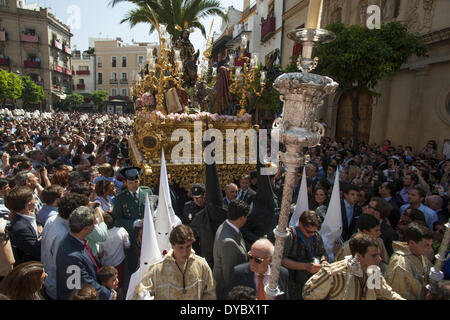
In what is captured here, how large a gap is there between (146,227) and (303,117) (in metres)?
1.87

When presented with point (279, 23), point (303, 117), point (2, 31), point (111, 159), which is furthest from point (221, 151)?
point (2, 31)

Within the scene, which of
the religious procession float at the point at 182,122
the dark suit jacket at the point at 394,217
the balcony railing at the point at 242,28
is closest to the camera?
the dark suit jacket at the point at 394,217

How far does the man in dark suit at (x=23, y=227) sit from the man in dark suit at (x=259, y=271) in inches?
78.2

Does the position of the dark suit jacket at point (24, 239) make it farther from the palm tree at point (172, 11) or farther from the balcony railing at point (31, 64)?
the balcony railing at point (31, 64)

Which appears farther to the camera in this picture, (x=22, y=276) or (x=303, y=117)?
(x=22, y=276)

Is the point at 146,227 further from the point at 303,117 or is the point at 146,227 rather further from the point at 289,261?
the point at 303,117

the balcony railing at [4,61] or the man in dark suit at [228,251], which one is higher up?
the balcony railing at [4,61]

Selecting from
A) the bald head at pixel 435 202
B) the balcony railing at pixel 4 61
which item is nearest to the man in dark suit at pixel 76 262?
the bald head at pixel 435 202

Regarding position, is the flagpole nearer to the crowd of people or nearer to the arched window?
the crowd of people

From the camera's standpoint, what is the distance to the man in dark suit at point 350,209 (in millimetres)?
3992

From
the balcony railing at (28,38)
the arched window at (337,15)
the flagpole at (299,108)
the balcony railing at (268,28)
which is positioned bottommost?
the flagpole at (299,108)

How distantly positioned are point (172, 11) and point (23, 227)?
12.2 metres

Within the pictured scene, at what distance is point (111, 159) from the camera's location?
293 inches

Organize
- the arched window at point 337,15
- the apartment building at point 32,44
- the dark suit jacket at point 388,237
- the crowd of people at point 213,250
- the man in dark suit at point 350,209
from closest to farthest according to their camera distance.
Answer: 1. the crowd of people at point 213,250
2. the dark suit jacket at point 388,237
3. the man in dark suit at point 350,209
4. the arched window at point 337,15
5. the apartment building at point 32,44
